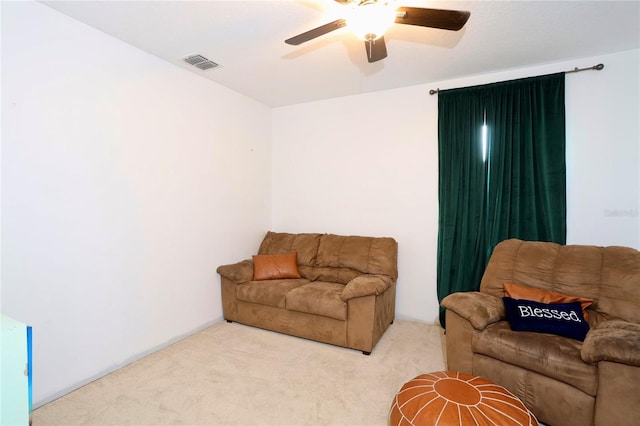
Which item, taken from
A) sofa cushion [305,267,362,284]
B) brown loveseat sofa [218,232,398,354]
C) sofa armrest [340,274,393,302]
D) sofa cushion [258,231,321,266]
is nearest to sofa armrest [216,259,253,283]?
brown loveseat sofa [218,232,398,354]

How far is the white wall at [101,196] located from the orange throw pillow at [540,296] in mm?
2858

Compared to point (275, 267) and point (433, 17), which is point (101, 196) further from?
point (433, 17)

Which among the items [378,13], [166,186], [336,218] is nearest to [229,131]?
[166,186]

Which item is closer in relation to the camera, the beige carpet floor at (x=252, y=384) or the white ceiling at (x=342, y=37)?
the beige carpet floor at (x=252, y=384)

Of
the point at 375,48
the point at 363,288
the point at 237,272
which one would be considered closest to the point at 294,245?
the point at 237,272

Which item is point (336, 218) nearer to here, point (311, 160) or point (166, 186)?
point (311, 160)

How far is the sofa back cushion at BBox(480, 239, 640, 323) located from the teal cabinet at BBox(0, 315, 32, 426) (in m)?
2.88

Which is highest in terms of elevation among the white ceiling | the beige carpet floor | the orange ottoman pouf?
the white ceiling

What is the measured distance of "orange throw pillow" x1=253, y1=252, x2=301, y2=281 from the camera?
3535 millimetres

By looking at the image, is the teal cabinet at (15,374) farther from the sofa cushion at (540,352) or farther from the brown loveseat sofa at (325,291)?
the sofa cushion at (540,352)

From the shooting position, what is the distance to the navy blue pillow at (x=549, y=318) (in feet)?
6.65

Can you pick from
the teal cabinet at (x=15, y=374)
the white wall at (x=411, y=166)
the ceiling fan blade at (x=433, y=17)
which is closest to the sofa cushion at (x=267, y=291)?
the white wall at (x=411, y=166)

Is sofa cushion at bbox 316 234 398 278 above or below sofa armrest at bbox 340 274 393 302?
above

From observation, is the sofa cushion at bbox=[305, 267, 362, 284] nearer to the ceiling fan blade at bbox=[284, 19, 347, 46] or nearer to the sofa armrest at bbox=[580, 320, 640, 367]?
the sofa armrest at bbox=[580, 320, 640, 367]
